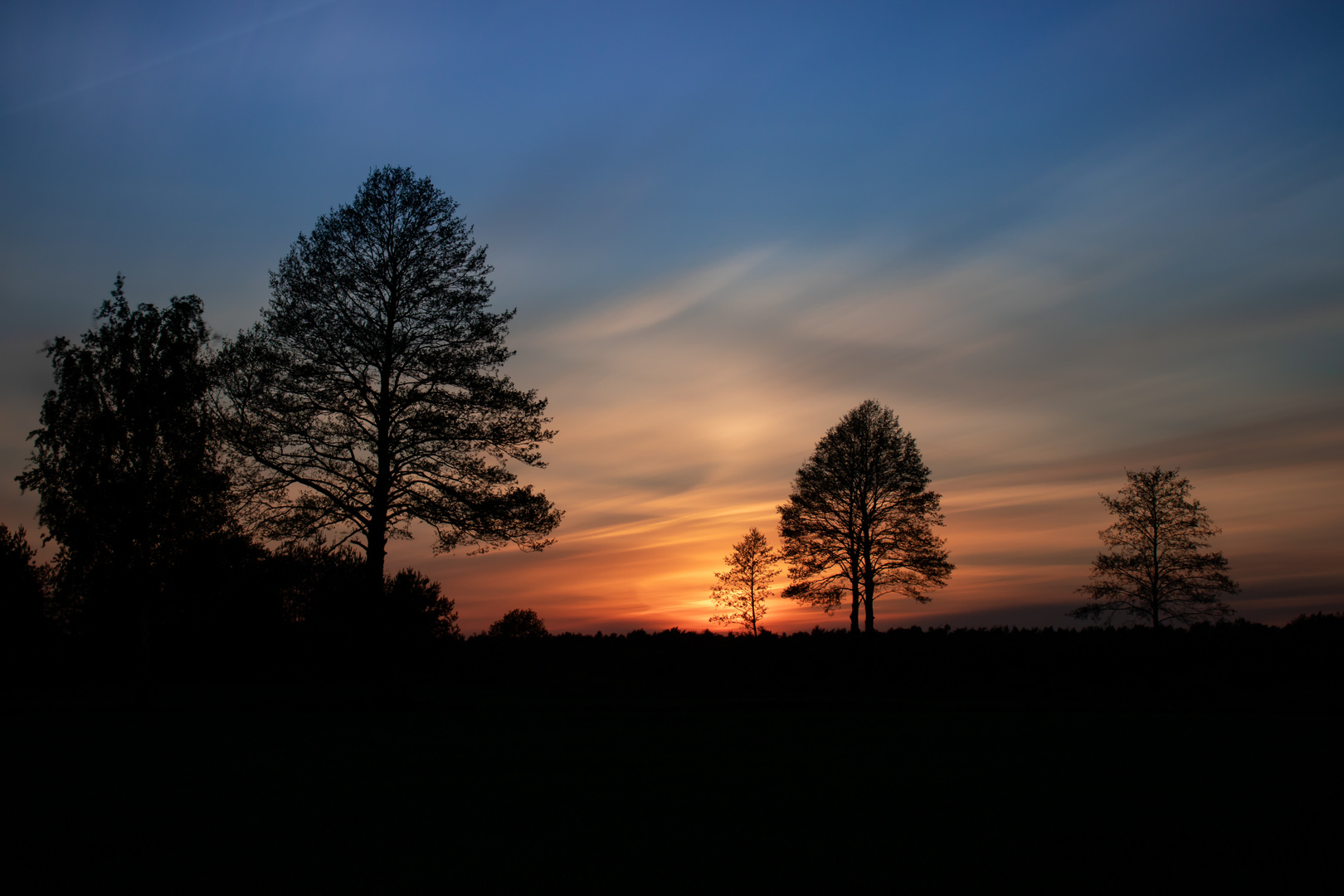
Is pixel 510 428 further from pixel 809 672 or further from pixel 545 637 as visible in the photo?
pixel 545 637

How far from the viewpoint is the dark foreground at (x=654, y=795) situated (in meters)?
5.68

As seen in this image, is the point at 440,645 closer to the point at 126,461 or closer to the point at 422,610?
the point at 422,610

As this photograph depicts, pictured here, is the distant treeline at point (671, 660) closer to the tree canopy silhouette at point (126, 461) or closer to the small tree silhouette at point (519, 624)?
the tree canopy silhouette at point (126, 461)

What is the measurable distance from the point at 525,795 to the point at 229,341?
57.3 ft

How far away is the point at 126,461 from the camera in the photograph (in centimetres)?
2306

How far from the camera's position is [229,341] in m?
20.8

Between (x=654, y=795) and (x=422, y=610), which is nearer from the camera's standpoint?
(x=654, y=795)

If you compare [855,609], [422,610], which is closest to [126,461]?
[422,610]

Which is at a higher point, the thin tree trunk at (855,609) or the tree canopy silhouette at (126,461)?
the tree canopy silhouette at (126,461)

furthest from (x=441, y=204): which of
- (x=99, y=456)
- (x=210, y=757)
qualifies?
(x=210, y=757)

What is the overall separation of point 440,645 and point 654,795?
117 feet

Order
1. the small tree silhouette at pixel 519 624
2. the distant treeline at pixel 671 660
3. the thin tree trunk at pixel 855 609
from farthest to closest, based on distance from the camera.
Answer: the small tree silhouette at pixel 519 624 → the thin tree trunk at pixel 855 609 → the distant treeline at pixel 671 660

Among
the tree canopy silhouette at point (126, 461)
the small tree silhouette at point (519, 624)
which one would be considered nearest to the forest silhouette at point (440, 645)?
the tree canopy silhouette at point (126, 461)

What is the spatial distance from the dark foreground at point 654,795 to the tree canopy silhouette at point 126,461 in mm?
4021
